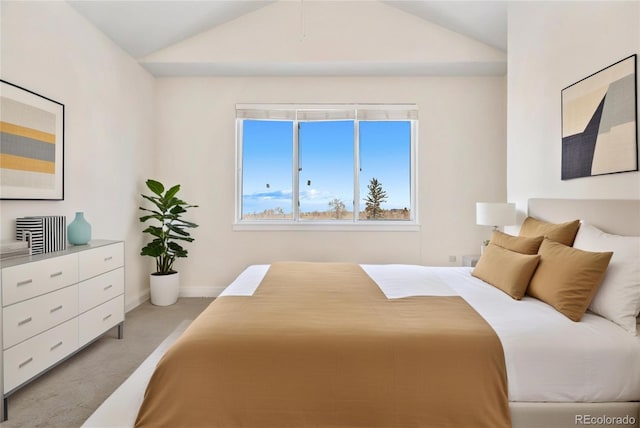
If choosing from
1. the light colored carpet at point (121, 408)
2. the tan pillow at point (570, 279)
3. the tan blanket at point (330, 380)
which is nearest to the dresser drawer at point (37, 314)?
the light colored carpet at point (121, 408)

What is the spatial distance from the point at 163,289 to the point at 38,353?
5.92 feet

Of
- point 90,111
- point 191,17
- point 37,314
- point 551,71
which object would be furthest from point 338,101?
point 37,314

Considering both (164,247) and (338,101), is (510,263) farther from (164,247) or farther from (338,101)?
(164,247)

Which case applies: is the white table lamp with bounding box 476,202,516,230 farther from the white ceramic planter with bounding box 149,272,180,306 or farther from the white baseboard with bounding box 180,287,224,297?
the white ceramic planter with bounding box 149,272,180,306

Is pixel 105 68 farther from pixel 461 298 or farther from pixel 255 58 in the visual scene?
pixel 461 298

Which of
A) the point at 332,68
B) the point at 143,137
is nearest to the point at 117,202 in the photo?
the point at 143,137

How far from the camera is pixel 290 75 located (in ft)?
14.1

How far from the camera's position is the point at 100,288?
2.70 metres

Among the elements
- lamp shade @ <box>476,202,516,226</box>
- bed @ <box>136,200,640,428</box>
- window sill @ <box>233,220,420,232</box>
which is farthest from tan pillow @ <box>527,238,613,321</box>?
window sill @ <box>233,220,420,232</box>

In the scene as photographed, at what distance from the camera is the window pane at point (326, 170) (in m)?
4.48

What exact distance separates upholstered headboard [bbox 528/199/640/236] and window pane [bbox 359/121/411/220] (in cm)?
193

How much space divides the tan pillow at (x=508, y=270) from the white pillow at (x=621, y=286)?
319mm

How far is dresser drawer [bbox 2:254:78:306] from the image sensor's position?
1.93 meters

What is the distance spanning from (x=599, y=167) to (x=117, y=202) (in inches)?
158
